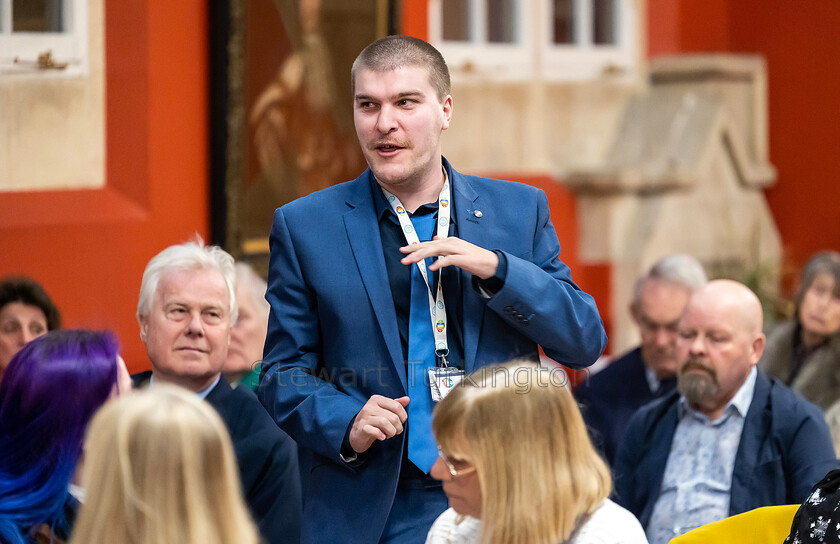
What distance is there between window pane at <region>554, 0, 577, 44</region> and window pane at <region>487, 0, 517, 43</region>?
1.24 feet

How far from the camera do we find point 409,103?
267 cm

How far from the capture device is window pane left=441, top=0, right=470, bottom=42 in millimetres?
7141

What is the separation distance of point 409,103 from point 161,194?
116 inches

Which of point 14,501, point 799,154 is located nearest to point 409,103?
point 14,501

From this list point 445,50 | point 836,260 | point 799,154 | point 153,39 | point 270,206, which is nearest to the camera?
point 153,39

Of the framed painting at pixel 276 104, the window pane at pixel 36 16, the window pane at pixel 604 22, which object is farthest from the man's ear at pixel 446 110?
the window pane at pixel 604 22

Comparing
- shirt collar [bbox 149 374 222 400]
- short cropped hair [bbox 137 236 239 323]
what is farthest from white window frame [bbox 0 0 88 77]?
shirt collar [bbox 149 374 222 400]

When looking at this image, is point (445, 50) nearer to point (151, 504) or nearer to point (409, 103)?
point (409, 103)

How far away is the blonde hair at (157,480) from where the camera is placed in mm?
1890

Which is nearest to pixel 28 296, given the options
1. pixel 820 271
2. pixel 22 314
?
pixel 22 314

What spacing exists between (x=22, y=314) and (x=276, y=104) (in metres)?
1.96

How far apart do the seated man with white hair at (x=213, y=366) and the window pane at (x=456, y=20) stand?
12.4 feet

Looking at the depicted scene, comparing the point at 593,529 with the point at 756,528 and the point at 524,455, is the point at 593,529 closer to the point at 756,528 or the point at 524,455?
the point at 524,455

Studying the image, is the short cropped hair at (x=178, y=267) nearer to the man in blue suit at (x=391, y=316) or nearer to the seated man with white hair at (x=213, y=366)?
the seated man with white hair at (x=213, y=366)
